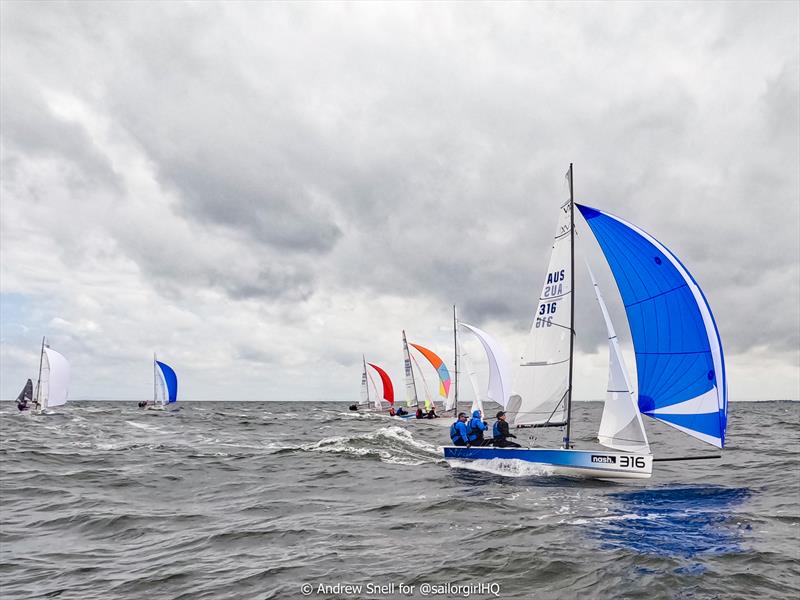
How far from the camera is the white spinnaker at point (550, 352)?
16.0 metres

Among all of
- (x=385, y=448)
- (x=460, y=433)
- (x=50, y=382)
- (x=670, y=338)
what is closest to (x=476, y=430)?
(x=460, y=433)

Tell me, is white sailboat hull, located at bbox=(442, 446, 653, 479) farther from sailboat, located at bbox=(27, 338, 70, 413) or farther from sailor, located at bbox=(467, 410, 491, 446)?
sailboat, located at bbox=(27, 338, 70, 413)

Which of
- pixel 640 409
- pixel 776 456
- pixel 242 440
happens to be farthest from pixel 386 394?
pixel 640 409

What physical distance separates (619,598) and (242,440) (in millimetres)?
24063

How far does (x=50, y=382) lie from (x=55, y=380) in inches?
34.7

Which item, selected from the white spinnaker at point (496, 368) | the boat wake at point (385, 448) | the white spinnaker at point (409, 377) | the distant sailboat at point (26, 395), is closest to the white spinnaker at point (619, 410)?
the boat wake at point (385, 448)

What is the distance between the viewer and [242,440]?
27922mm

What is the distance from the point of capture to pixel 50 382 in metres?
50.8

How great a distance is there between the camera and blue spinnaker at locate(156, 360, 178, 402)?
217 ft

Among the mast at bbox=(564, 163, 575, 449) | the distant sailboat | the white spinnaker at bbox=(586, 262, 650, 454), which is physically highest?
the mast at bbox=(564, 163, 575, 449)

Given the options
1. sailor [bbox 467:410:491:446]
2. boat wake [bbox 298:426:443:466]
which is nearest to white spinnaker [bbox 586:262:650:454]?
sailor [bbox 467:410:491:446]

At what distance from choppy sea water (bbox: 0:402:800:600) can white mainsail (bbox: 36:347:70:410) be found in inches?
1486

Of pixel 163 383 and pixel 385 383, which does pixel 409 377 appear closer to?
pixel 385 383

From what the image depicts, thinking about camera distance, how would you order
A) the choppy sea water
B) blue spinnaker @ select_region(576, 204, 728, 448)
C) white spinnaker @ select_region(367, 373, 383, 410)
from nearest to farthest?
the choppy sea water → blue spinnaker @ select_region(576, 204, 728, 448) → white spinnaker @ select_region(367, 373, 383, 410)
